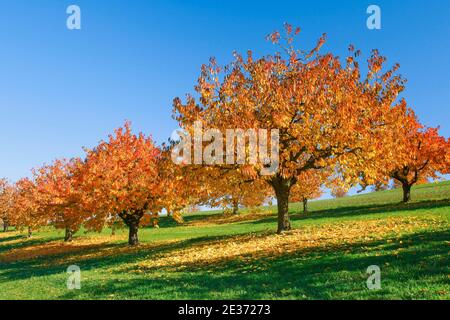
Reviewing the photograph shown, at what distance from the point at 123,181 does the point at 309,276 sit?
67.9 ft

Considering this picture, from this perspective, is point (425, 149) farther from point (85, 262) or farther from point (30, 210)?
point (30, 210)

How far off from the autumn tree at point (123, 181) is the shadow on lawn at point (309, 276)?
45.4ft

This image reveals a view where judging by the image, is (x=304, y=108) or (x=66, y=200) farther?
(x=66, y=200)

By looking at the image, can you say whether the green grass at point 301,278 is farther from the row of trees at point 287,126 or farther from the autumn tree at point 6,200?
the autumn tree at point 6,200

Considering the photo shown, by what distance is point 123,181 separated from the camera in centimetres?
3047

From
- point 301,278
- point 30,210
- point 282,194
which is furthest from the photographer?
point 30,210

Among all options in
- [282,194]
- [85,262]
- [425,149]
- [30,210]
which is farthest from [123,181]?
[425,149]

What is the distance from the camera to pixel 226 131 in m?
22.8

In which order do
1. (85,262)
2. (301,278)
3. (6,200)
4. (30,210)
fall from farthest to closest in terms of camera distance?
(6,200) < (30,210) < (85,262) < (301,278)

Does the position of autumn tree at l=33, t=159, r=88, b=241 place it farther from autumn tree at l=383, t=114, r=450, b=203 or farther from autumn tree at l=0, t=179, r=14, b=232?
autumn tree at l=0, t=179, r=14, b=232

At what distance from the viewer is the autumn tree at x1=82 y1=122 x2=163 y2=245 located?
30234mm

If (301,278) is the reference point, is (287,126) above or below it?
above

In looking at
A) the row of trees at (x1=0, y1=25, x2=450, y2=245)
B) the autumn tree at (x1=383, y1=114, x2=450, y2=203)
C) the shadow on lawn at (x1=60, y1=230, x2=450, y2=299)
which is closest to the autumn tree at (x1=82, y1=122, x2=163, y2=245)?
the row of trees at (x1=0, y1=25, x2=450, y2=245)

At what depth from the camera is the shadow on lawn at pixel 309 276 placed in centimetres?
1065
